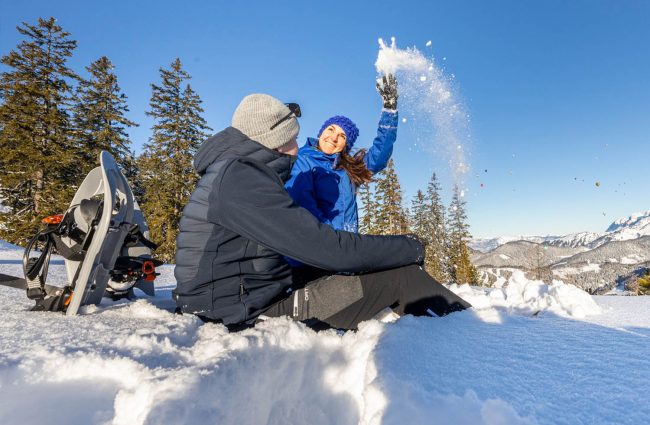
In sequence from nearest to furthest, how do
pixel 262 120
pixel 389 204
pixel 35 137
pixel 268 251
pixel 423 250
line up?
pixel 268 251 < pixel 262 120 < pixel 423 250 < pixel 35 137 < pixel 389 204

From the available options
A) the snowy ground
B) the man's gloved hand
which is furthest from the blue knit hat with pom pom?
the snowy ground

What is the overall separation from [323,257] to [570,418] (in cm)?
118

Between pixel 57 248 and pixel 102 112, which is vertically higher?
pixel 102 112

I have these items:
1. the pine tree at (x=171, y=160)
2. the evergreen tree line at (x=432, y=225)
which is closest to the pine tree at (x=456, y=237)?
the evergreen tree line at (x=432, y=225)

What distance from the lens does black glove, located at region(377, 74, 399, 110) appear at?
14.9 feet

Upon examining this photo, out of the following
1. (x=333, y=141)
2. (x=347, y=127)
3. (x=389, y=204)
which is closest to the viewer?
(x=333, y=141)

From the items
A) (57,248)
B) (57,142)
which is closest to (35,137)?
(57,142)

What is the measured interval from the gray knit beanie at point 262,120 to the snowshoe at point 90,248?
3.74ft

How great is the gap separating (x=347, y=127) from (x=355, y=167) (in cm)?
56

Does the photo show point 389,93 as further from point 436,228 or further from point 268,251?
point 436,228

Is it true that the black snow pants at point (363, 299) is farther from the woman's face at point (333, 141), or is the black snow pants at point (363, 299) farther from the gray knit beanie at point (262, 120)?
the woman's face at point (333, 141)

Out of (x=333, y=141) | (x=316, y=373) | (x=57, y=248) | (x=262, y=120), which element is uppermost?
(x=333, y=141)

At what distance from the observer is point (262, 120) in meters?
2.18

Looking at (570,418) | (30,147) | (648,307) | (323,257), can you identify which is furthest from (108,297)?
(30,147)
